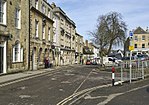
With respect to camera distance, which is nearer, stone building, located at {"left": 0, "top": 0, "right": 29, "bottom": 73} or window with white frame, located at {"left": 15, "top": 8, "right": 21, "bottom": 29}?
stone building, located at {"left": 0, "top": 0, "right": 29, "bottom": 73}

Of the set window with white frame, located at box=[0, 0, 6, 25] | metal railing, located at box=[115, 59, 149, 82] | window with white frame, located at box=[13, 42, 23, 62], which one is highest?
window with white frame, located at box=[0, 0, 6, 25]

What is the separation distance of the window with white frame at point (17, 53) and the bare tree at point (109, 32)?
22155 mm

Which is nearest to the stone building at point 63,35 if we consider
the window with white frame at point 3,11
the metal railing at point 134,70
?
the window with white frame at point 3,11

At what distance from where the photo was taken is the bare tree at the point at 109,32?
161 feet

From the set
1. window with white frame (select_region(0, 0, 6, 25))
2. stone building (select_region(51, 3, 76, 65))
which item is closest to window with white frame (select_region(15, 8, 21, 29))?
window with white frame (select_region(0, 0, 6, 25))

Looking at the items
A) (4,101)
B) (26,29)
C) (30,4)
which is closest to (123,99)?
(4,101)

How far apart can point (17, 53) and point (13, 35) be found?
2.33 metres

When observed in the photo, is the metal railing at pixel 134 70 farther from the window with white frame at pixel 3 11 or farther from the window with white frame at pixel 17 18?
the window with white frame at pixel 17 18

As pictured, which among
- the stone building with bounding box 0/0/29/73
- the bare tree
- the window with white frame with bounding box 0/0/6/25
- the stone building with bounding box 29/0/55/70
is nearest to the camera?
the window with white frame with bounding box 0/0/6/25

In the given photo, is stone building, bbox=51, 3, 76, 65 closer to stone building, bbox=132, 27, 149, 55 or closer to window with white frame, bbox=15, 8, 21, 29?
window with white frame, bbox=15, 8, 21, 29

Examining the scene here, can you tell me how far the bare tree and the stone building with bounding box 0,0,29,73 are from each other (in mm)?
20514

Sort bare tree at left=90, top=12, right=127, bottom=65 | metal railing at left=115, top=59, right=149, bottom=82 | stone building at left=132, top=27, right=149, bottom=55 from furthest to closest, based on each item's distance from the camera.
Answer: stone building at left=132, top=27, right=149, bottom=55
bare tree at left=90, top=12, right=127, bottom=65
metal railing at left=115, top=59, right=149, bottom=82

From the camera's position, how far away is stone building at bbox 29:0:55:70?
33.4 meters

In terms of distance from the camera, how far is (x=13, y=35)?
26297mm
